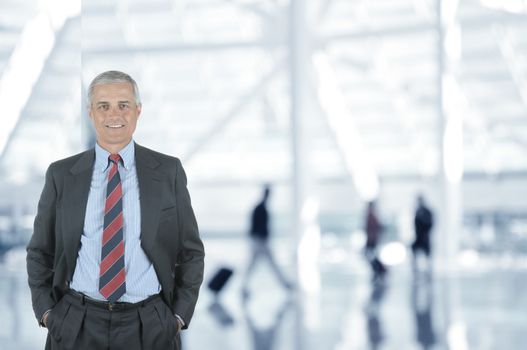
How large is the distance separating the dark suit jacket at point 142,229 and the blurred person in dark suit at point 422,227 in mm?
14051

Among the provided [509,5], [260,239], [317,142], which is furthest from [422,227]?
[317,142]

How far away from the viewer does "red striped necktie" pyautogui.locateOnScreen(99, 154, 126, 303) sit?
3.20m

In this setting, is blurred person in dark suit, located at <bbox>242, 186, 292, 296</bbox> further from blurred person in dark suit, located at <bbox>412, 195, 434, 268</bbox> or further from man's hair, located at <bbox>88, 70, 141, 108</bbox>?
man's hair, located at <bbox>88, 70, 141, 108</bbox>

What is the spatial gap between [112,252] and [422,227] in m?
14.4

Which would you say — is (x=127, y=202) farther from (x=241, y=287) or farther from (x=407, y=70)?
(x=407, y=70)

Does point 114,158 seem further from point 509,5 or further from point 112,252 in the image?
point 509,5

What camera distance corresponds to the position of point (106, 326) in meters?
3.24

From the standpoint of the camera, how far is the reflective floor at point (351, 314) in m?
8.52

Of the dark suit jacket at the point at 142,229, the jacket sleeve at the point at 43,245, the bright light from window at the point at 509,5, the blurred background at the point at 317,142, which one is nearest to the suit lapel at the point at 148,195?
the dark suit jacket at the point at 142,229

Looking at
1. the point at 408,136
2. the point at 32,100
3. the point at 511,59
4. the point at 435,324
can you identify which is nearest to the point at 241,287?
the point at 435,324

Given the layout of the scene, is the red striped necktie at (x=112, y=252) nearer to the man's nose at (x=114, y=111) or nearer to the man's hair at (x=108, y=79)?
the man's nose at (x=114, y=111)

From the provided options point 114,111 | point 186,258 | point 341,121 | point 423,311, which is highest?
point 341,121

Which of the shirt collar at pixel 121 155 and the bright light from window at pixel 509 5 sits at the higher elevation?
the bright light from window at pixel 509 5

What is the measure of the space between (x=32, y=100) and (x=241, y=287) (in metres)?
8.62
